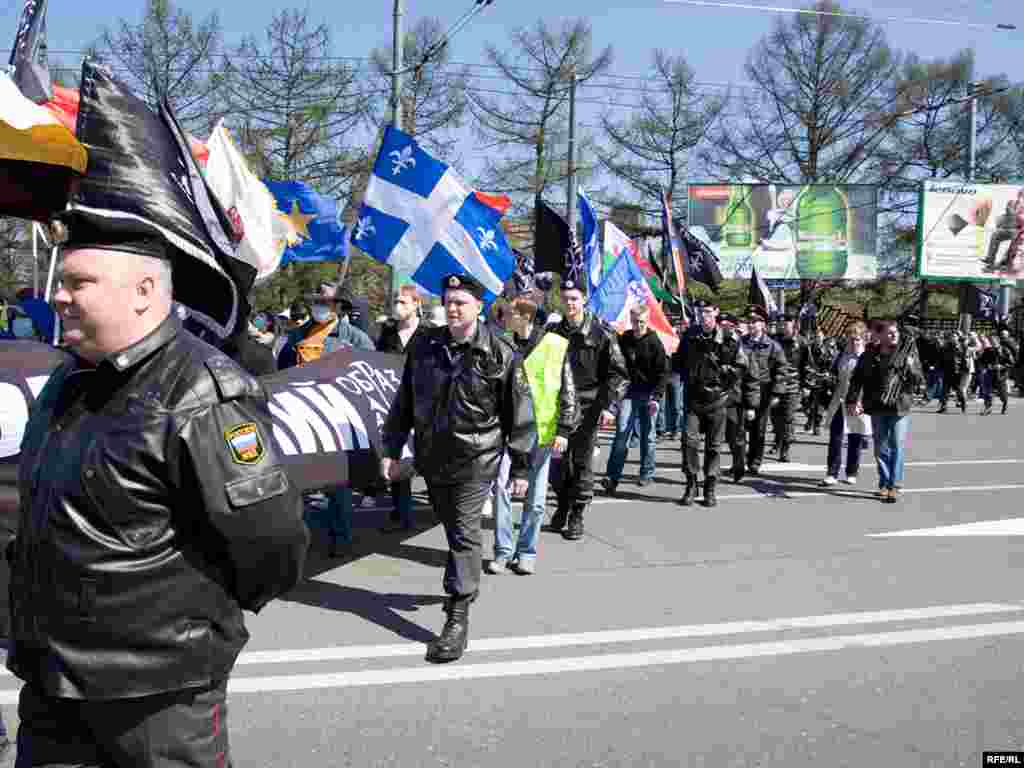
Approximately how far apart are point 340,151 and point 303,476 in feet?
73.0

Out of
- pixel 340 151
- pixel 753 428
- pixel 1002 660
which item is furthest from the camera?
pixel 340 151

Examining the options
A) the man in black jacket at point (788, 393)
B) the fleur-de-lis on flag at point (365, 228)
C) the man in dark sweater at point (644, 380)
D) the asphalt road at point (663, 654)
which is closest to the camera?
the asphalt road at point (663, 654)

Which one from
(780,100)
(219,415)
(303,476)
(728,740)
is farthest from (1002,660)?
(780,100)

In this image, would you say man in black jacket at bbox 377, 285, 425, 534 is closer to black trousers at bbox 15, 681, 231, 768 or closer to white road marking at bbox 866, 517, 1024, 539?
white road marking at bbox 866, 517, 1024, 539

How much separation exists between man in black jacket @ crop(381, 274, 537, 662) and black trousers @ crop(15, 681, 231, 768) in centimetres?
290

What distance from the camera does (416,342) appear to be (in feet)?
18.4

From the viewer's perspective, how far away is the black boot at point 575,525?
808 centimetres

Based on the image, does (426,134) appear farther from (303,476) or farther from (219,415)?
(219,415)

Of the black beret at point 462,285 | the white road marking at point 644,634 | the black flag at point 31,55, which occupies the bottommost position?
the white road marking at point 644,634

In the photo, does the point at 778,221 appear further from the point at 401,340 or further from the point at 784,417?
the point at 401,340

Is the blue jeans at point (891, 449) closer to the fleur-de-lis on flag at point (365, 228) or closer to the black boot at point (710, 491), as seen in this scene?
the black boot at point (710, 491)

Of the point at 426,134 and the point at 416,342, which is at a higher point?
the point at 426,134

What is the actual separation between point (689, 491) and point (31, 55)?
6.50 m

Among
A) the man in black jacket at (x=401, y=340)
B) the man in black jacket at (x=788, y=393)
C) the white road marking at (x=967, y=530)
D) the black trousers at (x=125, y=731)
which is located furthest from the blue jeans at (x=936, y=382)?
the black trousers at (x=125, y=731)
